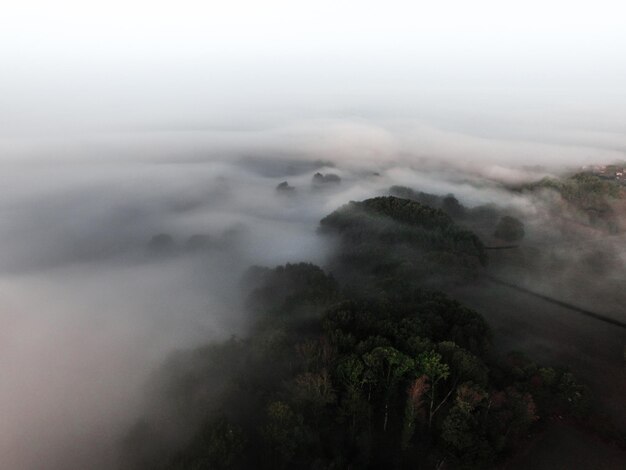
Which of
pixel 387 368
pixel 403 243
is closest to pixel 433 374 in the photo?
pixel 387 368

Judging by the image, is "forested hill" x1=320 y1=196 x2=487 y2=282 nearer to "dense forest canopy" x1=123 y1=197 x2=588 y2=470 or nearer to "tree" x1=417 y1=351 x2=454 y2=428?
"dense forest canopy" x1=123 y1=197 x2=588 y2=470

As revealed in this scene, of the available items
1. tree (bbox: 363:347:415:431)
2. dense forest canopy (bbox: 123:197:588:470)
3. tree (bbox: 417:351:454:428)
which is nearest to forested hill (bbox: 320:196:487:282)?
dense forest canopy (bbox: 123:197:588:470)

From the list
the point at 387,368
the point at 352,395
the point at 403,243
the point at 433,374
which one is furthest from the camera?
the point at 403,243

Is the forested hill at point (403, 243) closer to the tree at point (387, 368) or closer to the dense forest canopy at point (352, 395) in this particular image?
the dense forest canopy at point (352, 395)

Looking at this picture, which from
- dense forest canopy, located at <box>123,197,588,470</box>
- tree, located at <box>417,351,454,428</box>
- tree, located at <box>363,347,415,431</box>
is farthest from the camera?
tree, located at <box>363,347,415,431</box>

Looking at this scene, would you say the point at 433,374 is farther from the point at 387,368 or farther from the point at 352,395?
the point at 352,395

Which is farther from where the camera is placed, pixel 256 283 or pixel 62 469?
pixel 256 283

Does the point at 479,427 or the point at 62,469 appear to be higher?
the point at 479,427

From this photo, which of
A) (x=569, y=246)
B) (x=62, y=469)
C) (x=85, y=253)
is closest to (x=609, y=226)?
(x=569, y=246)

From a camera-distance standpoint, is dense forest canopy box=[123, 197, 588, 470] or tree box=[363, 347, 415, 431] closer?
dense forest canopy box=[123, 197, 588, 470]

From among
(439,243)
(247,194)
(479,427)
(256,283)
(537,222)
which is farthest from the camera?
(247,194)

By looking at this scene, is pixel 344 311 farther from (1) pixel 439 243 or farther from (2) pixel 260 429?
(1) pixel 439 243
